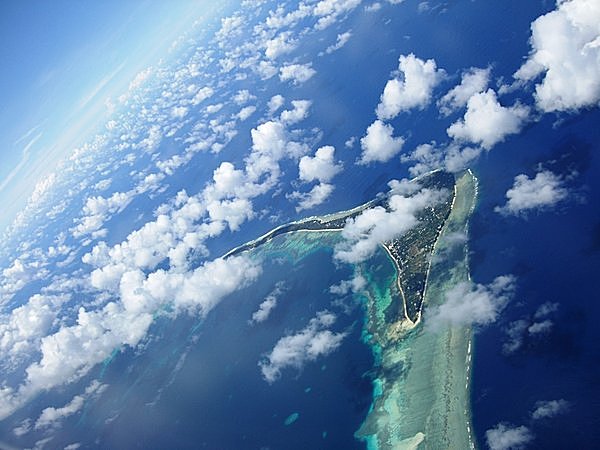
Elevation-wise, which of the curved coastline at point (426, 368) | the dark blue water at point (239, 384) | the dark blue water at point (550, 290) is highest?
the dark blue water at point (239, 384)

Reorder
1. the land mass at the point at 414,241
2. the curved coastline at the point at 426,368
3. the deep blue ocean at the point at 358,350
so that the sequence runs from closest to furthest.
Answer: the deep blue ocean at the point at 358,350 < the curved coastline at the point at 426,368 < the land mass at the point at 414,241

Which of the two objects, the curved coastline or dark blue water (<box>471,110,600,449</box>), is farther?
the curved coastline

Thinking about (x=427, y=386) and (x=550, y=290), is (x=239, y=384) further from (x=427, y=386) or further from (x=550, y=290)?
(x=550, y=290)

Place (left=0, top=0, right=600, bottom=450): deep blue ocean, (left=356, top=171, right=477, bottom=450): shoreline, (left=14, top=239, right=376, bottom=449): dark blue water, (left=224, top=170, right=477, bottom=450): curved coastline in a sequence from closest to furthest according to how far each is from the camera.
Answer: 1. (left=0, top=0, right=600, bottom=450): deep blue ocean
2. (left=356, top=171, right=477, bottom=450): shoreline
3. (left=224, top=170, right=477, bottom=450): curved coastline
4. (left=14, top=239, right=376, bottom=449): dark blue water

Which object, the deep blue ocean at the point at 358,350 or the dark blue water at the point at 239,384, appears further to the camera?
the dark blue water at the point at 239,384

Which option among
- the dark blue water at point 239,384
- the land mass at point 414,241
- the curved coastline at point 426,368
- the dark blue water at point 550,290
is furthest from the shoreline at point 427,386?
the dark blue water at point 239,384

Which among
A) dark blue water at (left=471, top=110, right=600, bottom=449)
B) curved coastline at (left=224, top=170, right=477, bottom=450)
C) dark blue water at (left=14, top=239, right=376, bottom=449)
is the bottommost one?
dark blue water at (left=471, top=110, right=600, bottom=449)

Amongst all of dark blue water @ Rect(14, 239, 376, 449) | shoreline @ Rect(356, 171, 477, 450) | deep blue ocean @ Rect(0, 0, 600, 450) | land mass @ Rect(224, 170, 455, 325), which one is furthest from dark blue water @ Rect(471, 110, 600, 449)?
dark blue water @ Rect(14, 239, 376, 449)

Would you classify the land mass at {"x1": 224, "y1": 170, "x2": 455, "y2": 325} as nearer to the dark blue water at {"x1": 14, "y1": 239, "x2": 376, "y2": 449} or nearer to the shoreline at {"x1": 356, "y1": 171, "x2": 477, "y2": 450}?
the shoreline at {"x1": 356, "y1": 171, "x2": 477, "y2": 450}

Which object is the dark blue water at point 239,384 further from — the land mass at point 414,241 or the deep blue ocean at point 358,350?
the land mass at point 414,241

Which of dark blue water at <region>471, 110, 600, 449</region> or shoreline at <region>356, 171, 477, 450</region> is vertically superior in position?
shoreline at <region>356, 171, 477, 450</region>

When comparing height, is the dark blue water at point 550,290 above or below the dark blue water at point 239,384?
below

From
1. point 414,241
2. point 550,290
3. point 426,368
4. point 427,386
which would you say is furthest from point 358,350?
point 550,290

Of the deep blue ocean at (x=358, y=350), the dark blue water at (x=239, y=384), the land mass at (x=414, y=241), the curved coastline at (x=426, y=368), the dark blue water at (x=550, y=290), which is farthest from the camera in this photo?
the land mass at (x=414, y=241)
